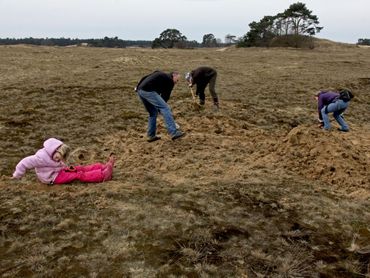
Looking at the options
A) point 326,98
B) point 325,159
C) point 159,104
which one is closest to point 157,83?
point 159,104

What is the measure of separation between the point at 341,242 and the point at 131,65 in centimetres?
2142

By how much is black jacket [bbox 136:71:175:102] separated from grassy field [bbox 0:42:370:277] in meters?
1.31

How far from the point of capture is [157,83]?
9930 mm

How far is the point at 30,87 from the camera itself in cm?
1742

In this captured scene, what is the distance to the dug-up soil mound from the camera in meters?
8.18

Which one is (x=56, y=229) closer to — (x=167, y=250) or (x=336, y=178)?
(x=167, y=250)

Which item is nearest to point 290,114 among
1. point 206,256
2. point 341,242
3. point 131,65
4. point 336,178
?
point 336,178

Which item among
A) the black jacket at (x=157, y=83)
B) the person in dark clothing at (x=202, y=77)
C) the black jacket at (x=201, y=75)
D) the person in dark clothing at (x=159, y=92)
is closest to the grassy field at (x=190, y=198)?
the person in dark clothing at (x=159, y=92)

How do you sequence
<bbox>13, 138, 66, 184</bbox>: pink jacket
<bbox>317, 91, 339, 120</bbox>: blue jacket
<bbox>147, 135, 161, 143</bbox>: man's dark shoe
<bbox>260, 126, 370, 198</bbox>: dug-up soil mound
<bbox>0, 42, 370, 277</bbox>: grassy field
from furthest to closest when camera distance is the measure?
<bbox>317, 91, 339, 120</bbox>: blue jacket, <bbox>147, 135, 161, 143</bbox>: man's dark shoe, <bbox>260, 126, 370, 198</bbox>: dug-up soil mound, <bbox>13, 138, 66, 184</bbox>: pink jacket, <bbox>0, 42, 370, 277</bbox>: grassy field

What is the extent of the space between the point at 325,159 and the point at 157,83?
4.20 metres

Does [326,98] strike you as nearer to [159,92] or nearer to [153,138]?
[159,92]

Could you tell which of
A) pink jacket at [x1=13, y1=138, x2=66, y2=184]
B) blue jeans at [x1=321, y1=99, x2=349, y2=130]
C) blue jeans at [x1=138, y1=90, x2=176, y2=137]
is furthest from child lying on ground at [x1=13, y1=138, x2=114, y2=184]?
blue jeans at [x1=321, y1=99, x2=349, y2=130]

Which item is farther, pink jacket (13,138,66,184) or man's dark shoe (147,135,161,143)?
man's dark shoe (147,135,161,143)

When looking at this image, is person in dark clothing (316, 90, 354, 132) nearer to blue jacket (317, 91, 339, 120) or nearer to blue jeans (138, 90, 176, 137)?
blue jacket (317, 91, 339, 120)
